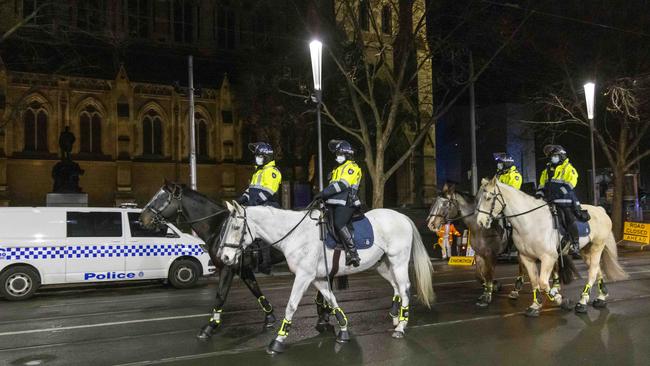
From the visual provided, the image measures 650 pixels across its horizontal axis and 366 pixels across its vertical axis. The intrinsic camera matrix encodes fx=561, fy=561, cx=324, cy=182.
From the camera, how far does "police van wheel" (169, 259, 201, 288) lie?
1435 centimetres

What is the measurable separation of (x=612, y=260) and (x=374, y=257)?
210 inches

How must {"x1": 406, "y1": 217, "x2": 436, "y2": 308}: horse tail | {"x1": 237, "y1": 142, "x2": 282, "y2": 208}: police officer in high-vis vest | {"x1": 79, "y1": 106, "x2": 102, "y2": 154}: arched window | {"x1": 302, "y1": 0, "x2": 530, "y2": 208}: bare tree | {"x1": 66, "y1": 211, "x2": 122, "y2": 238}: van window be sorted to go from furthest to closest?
{"x1": 79, "y1": 106, "x2": 102, "y2": 154}: arched window → {"x1": 302, "y1": 0, "x2": 530, "y2": 208}: bare tree → {"x1": 66, "y1": 211, "x2": 122, "y2": 238}: van window → {"x1": 406, "y1": 217, "x2": 436, "y2": 308}: horse tail → {"x1": 237, "y1": 142, "x2": 282, "y2": 208}: police officer in high-vis vest

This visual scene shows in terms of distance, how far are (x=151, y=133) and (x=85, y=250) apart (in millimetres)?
23849

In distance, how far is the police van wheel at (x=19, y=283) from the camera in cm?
1260

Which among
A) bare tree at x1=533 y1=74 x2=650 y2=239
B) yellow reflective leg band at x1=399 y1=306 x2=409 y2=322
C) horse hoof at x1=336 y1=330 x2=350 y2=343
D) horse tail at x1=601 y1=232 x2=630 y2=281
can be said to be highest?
bare tree at x1=533 y1=74 x2=650 y2=239

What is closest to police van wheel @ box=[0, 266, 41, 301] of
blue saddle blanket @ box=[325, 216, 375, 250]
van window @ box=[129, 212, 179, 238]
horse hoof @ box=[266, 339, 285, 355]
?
van window @ box=[129, 212, 179, 238]

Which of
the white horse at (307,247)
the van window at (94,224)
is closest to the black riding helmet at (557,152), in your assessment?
the white horse at (307,247)

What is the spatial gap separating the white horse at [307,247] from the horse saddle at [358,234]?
0.10m

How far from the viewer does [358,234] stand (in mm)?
7551

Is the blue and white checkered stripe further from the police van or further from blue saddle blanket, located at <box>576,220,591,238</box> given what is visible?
blue saddle blanket, located at <box>576,220,591,238</box>

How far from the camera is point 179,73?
37125mm

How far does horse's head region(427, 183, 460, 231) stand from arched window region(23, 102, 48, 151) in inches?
1160

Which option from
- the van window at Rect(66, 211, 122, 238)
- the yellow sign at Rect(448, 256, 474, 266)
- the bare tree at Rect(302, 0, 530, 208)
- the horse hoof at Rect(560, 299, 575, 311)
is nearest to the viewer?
the horse hoof at Rect(560, 299, 575, 311)

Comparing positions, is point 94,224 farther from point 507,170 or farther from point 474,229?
point 507,170
